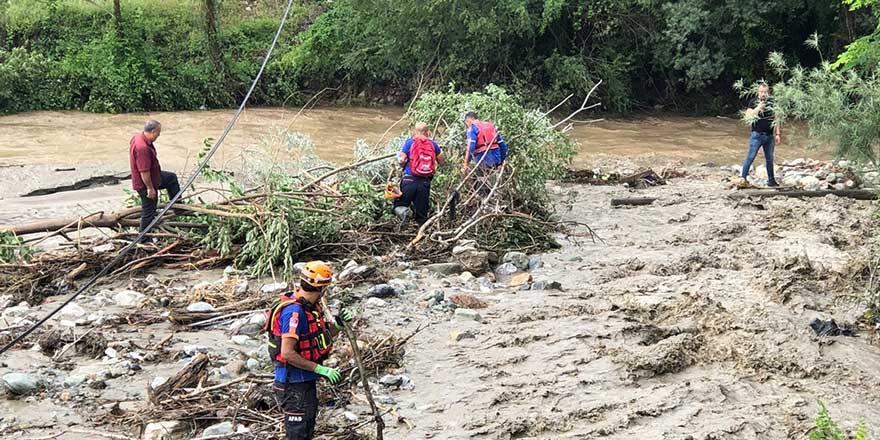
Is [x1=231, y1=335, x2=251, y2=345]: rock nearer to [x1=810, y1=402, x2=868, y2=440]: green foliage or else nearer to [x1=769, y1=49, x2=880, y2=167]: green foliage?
[x1=810, y1=402, x2=868, y2=440]: green foliage

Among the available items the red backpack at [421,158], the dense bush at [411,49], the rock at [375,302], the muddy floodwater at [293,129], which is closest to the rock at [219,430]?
the rock at [375,302]

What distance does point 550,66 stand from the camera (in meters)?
22.9

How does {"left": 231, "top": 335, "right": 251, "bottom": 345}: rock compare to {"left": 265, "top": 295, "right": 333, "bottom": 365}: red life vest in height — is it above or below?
below

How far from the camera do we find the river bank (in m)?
5.51

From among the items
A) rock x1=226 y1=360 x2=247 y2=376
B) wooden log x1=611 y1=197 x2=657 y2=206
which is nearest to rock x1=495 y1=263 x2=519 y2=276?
rock x1=226 y1=360 x2=247 y2=376

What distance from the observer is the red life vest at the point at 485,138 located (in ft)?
33.9

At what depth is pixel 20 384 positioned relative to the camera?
5988 millimetres

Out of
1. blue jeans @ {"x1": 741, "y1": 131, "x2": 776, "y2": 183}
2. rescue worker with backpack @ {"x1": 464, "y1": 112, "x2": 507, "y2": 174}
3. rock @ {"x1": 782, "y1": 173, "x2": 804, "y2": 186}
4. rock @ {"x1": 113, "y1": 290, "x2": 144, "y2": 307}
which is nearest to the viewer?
rock @ {"x1": 113, "y1": 290, "x2": 144, "y2": 307}

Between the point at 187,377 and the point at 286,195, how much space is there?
11.4 ft

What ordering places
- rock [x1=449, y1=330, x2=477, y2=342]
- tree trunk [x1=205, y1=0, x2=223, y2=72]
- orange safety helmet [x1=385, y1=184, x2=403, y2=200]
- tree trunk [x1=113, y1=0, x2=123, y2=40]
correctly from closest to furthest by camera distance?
rock [x1=449, y1=330, x2=477, y2=342] < orange safety helmet [x1=385, y1=184, x2=403, y2=200] < tree trunk [x1=113, y1=0, x2=123, y2=40] < tree trunk [x1=205, y1=0, x2=223, y2=72]

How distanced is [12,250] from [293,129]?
12.3 metres

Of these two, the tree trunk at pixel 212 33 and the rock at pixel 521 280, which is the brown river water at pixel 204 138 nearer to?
the tree trunk at pixel 212 33

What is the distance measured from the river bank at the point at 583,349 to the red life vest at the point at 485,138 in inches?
60.9

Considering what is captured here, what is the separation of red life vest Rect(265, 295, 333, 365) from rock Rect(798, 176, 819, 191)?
10.1 m
